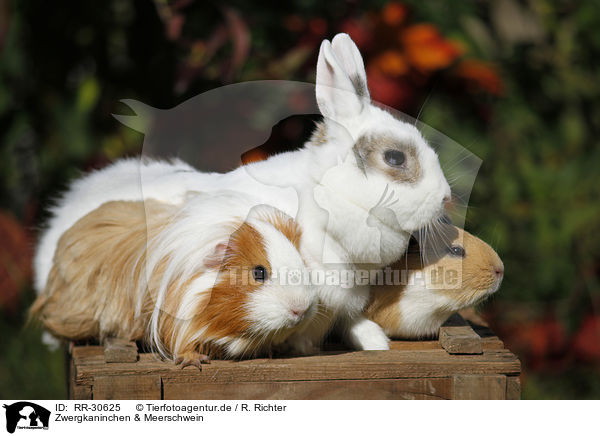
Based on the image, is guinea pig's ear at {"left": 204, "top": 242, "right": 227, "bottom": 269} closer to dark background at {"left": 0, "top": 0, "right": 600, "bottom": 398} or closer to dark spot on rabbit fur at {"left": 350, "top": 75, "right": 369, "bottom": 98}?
dark spot on rabbit fur at {"left": 350, "top": 75, "right": 369, "bottom": 98}

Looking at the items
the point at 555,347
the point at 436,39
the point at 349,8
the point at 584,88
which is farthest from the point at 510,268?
the point at 349,8

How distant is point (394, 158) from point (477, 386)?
497mm

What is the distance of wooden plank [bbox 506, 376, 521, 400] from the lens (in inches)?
58.0

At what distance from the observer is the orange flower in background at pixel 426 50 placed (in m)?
2.15

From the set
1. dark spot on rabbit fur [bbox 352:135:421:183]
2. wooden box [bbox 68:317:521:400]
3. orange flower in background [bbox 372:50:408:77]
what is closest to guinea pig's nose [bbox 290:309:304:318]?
wooden box [bbox 68:317:521:400]

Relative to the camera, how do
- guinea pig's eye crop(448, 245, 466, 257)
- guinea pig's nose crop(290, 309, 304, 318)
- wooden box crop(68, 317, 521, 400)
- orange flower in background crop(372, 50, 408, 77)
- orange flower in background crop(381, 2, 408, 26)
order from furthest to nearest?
orange flower in background crop(381, 2, 408, 26) → orange flower in background crop(372, 50, 408, 77) → guinea pig's eye crop(448, 245, 466, 257) → wooden box crop(68, 317, 521, 400) → guinea pig's nose crop(290, 309, 304, 318)

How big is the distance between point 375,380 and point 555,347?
4.81ft

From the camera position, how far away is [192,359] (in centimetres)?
142

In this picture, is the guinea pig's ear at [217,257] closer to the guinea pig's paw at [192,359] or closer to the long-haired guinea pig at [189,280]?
the long-haired guinea pig at [189,280]

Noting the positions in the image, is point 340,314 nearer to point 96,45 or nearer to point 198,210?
point 198,210

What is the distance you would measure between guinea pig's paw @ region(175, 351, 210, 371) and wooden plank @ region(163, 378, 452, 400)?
4cm

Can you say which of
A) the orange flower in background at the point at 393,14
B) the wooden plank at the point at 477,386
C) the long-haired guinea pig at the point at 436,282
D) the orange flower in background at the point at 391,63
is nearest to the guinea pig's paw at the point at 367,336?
the long-haired guinea pig at the point at 436,282

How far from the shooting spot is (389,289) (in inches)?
60.2
